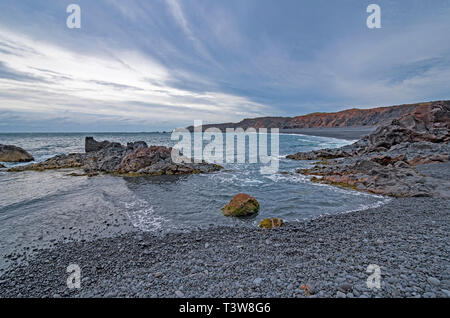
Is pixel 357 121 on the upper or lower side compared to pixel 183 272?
upper

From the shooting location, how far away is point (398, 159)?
1997 cm

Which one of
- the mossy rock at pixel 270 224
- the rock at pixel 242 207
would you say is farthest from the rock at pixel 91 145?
the mossy rock at pixel 270 224

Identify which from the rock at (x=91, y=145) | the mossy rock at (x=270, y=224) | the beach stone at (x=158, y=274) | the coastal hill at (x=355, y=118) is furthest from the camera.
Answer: the coastal hill at (x=355, y=118)

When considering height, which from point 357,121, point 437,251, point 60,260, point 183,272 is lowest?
point 60,260

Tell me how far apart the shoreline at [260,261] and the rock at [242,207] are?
5.76 ft

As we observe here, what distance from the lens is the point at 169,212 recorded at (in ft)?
39.7

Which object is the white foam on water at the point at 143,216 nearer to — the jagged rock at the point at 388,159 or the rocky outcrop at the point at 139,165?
the rocky outcrop at the point at 139,165

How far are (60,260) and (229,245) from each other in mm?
6045

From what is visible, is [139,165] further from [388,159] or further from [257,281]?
[388,159]

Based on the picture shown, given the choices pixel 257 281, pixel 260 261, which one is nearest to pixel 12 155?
pixel 260 261

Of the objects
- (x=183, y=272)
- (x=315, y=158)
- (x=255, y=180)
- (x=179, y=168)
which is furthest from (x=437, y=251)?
(x=315, y=158)

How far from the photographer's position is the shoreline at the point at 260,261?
4801 millimetres

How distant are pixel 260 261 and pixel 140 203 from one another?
33.6 feet
